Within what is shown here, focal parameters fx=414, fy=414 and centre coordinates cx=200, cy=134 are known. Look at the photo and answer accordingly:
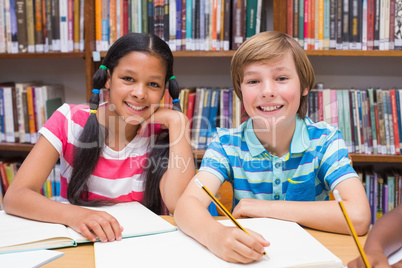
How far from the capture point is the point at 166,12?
190 centimetres

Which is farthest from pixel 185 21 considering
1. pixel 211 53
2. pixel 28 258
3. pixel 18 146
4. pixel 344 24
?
pixel 28 258

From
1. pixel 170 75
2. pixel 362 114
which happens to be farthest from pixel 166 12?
pixel 362 114

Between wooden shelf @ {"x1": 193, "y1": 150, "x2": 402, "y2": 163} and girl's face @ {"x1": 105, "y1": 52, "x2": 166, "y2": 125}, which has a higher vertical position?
girl's face @ {"x1": 105, "y1": 52, "x2": 166, "y2": 125}

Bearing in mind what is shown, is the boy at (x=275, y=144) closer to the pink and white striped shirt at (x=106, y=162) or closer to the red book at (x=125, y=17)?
the pink and white striped shirt at (x=106, y=162)

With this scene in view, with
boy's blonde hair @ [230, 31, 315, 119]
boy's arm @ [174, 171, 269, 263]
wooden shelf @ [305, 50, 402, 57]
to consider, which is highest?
wooden shelf @ [305, 50, 402, 57]

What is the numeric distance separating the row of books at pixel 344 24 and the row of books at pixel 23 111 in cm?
126

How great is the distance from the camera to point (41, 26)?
6.61 ft

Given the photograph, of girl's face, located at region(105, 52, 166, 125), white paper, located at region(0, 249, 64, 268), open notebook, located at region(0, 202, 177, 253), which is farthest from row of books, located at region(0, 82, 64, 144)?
white paper, located at region(0, 249, 64, 268)

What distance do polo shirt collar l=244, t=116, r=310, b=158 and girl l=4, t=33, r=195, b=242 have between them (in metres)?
0.19

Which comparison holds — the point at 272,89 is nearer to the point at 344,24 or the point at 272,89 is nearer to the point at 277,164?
the point at 277,164

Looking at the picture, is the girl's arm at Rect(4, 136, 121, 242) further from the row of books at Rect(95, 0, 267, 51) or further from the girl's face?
the row of books at Rect(95, 0, 267, 51)

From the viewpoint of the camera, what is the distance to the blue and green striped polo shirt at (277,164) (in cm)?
115

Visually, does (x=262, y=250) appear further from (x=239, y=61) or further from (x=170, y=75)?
(x=170, y=75)

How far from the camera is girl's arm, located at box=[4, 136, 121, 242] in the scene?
835 mm
